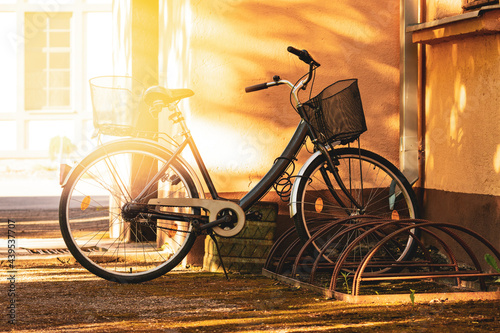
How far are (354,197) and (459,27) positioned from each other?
1287 millimetres

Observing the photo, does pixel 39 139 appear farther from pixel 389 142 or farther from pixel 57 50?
pixel 389 142

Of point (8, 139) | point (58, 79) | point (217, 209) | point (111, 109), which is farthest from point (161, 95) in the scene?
point (58, 79)

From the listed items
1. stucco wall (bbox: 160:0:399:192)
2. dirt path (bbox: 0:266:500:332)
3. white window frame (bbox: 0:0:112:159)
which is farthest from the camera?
white window frame (bbox: 0:0:112:159)

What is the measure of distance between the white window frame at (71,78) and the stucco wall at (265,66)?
11380 mm

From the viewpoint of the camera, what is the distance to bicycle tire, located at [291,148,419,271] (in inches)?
160

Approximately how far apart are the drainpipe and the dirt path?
57.0 inches

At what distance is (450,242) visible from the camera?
181 inches

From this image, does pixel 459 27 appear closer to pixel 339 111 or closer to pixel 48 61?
pixel 339 111

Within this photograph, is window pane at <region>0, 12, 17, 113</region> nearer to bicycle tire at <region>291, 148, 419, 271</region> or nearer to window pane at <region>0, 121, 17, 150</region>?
window pane at <region>0, 121, 17, 150</region>

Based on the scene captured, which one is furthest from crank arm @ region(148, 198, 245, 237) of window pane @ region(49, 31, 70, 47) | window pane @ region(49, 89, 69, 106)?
window pane @ region(49, 31, 70, 47)

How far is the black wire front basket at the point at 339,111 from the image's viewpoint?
3939 millimetres

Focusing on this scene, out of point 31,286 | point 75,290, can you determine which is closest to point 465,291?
point 75,290

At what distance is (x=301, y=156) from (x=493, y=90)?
1367 mm

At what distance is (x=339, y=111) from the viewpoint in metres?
3.95
